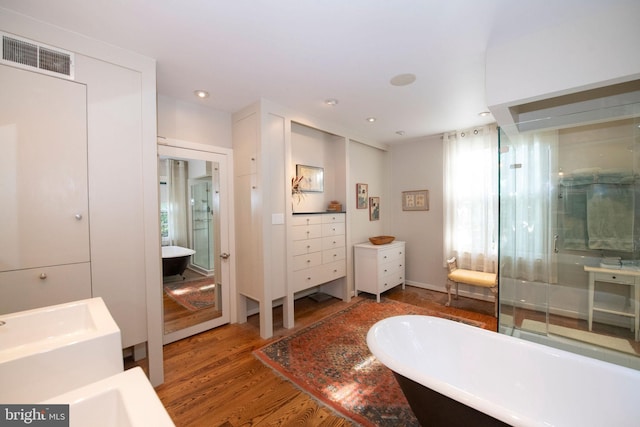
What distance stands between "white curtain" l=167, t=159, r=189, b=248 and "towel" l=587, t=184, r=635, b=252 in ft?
12.9

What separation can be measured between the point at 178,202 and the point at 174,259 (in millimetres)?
631

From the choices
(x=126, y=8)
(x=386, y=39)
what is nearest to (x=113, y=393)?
(x=126, y=8)

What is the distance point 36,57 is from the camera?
167 centimetres

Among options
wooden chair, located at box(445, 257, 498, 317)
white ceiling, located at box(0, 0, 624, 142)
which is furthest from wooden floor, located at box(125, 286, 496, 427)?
white ceiling, located at box(0, 0, 624, 142)

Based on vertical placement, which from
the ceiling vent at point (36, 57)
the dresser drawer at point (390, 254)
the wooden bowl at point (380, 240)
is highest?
the ceiling vent at point (36, 57)

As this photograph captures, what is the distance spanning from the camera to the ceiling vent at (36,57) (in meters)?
1.59

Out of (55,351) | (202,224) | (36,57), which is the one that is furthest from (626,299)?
(36,57)

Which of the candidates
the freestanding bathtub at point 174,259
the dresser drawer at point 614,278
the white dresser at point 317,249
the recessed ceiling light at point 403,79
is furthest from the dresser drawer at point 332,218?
the dresser drawer at point 614,278

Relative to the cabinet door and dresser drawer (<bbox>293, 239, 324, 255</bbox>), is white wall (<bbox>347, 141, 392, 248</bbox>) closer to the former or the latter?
dresser drawer (<bbox>293, 239, 324, 255</bbox>)

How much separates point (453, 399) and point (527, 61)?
7.47ft

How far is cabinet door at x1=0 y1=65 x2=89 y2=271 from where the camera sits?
1593mm

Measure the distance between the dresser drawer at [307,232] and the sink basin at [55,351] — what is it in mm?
2078

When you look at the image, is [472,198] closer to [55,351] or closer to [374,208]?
[374,208]

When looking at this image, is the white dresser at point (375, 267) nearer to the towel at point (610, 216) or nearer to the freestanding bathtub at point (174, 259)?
the towel at point (610, 216)
